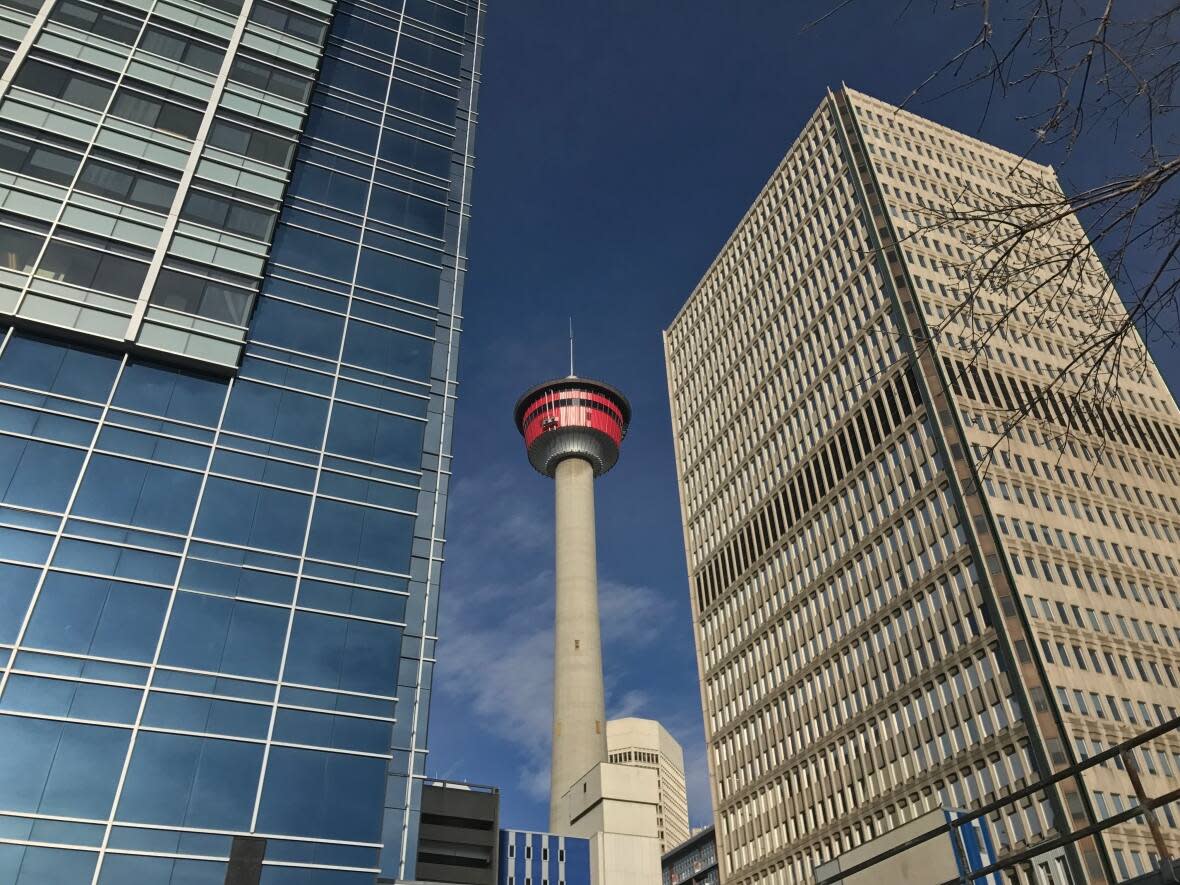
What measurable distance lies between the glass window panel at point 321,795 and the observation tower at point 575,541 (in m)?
→ 63.5

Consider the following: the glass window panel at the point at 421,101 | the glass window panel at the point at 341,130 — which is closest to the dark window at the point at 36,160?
the glass window panel at the point at 341,130

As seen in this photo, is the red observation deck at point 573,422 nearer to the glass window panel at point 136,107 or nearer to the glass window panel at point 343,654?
the glass window panel at point 136,107

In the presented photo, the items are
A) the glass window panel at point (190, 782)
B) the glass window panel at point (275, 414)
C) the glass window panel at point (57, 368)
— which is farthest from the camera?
the glass window panel at point (275, 414)

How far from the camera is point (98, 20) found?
143ft

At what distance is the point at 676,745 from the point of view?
19362cm

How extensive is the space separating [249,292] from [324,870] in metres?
23.4

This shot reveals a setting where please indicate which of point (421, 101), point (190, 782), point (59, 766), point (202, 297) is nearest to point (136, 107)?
point (202, 297)

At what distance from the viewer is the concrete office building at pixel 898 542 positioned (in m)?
61.4

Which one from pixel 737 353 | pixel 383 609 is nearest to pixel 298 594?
pixel 383 609

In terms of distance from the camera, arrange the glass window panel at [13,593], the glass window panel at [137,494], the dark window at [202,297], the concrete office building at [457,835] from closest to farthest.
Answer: the glass window panel at [13,593] → the glass window panel at [137,494] → the dark window at [202,297] → the concrete office building at [457,835]

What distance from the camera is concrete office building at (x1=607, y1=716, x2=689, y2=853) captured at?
174125 millimetres

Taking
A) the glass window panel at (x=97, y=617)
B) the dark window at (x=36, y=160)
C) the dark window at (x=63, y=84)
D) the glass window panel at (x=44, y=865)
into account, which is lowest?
the glass window panel at (x=44, y=865)

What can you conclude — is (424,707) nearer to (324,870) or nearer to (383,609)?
(383,609)

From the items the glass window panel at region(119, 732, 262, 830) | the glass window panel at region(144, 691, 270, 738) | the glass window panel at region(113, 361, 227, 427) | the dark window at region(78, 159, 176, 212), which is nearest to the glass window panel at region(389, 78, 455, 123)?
the dark window at region(78, 159, 176, 212)
